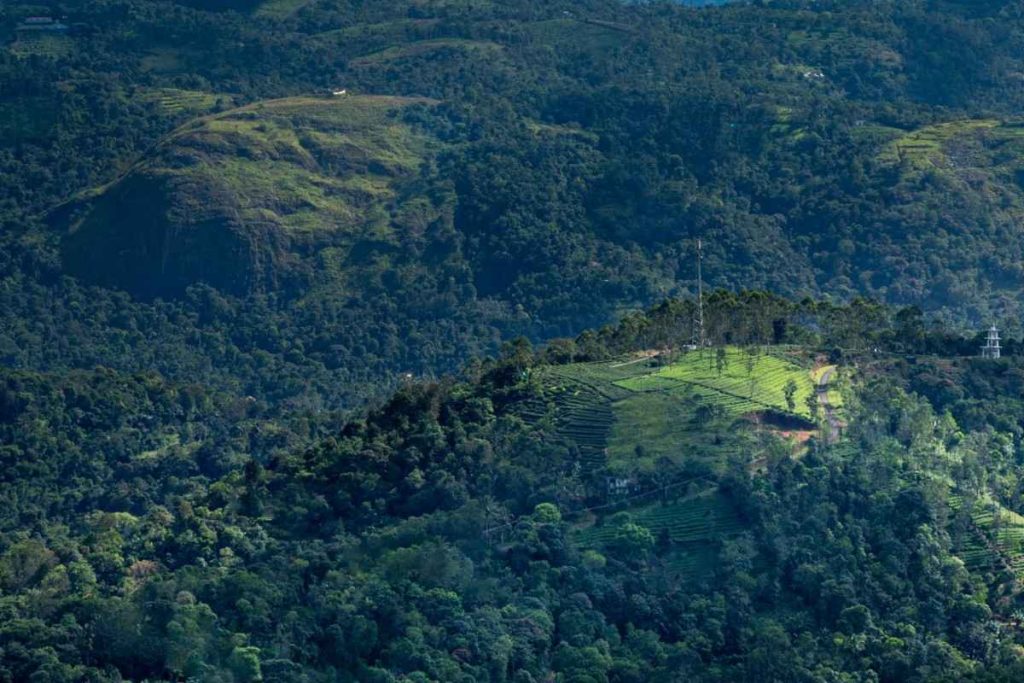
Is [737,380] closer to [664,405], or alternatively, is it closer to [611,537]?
[664,405]

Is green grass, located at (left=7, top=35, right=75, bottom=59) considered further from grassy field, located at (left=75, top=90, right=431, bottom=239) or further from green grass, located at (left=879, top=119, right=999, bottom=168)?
green grass, located at (left=879, top=119, right=999, bottom=168)

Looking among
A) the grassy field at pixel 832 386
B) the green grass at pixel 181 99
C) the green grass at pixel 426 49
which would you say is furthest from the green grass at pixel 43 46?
the grassy field at pixel 832 386

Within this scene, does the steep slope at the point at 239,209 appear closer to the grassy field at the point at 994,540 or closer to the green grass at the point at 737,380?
the green grass at the point at 737,380

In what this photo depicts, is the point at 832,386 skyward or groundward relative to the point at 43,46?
skyward

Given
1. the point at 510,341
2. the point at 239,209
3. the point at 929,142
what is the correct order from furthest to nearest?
1. the point at 239,209
2. the point at 929,142
3. the point at 510,341

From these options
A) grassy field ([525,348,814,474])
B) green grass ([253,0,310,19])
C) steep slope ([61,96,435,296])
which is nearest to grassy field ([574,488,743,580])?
grassy field ([525,348,814,474])

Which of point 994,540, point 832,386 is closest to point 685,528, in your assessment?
point 994,540

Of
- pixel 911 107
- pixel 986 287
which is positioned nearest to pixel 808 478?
pixel 986 287
